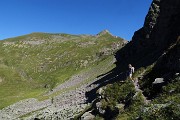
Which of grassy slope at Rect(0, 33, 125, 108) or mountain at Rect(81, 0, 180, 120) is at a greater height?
grassy slope at Rect(0, 33, 125, 108)

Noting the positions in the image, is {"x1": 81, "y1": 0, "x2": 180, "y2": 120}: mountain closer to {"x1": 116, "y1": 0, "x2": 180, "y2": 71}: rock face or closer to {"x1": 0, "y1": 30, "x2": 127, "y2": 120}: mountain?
{"x1": 116, "y1": 0, "x2": 180, "y2": 71}: rock face

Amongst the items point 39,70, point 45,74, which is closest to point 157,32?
point 45,74

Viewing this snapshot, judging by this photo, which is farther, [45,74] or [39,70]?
[39,70]

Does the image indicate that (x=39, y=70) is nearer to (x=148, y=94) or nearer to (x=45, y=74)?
(x=45, y=74)

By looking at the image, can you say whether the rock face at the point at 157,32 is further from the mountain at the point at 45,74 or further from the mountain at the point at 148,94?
the mountain at the point at 45,74

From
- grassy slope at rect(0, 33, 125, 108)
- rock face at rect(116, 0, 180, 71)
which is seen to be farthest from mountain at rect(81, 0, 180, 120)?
grassy slope at rect(0, 33, 125, 108)

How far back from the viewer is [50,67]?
177m

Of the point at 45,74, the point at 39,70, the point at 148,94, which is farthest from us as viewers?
the point at 39,70

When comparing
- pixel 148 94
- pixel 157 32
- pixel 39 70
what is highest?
pixel 39 70

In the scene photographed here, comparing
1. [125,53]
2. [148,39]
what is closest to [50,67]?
[125,53]

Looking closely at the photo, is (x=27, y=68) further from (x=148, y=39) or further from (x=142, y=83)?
(x=142, y=83)

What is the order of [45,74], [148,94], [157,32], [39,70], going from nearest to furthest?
[148,94]
[157,32]
[45,74]
[39,70]

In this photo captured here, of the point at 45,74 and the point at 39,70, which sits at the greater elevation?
the point at 39,70

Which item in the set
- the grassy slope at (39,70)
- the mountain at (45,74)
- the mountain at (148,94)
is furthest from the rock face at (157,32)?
the grassy slope at (39,70)
